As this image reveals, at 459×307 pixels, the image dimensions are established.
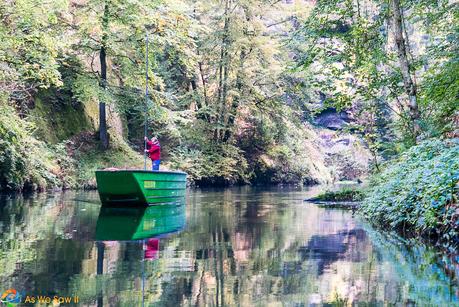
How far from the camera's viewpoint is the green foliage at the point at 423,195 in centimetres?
716

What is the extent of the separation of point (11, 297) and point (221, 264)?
2157 millimetres

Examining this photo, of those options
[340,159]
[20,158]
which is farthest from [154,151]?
[340,159]

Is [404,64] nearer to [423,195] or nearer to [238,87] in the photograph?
[423,195]

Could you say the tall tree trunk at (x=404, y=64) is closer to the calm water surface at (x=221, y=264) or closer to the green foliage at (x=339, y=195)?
the calm water surface at (x=221, y=264)

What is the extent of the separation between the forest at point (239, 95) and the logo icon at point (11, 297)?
5.04 meters

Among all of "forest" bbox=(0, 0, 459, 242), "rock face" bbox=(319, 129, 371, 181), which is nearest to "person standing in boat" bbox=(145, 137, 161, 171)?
"forest" bbox=(0, 0, 459, 242)

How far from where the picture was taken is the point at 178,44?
2428 cm

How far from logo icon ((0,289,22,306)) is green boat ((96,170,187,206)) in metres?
8.73

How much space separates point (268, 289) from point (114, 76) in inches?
951

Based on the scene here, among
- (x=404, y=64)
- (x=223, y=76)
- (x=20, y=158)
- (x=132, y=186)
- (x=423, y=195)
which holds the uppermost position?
(x=223, y=76)

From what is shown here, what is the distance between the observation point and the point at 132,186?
43.2 ft

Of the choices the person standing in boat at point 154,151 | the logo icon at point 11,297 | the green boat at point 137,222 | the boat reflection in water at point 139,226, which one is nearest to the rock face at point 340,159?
the person standing in boat at point 154,151

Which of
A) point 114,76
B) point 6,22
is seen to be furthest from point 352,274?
point 114,76

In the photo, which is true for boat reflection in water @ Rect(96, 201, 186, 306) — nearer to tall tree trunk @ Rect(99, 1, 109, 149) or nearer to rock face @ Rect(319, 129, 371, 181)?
tall tree trunk @ Rect(99, 1, 109, 149)
